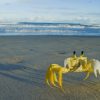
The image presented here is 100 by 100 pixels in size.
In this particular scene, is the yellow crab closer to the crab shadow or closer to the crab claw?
the crab claw

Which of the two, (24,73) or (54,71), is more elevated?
(54,71)

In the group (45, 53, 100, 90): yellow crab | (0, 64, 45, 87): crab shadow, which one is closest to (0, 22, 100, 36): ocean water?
(0, 64, 45, 87): crab shadow

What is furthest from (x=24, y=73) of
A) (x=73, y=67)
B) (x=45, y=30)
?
(x=45, y=30)

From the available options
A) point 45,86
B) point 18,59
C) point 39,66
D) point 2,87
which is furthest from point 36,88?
point 18,59

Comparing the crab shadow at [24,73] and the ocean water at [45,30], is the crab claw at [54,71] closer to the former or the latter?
the crab shadow at [24,73]

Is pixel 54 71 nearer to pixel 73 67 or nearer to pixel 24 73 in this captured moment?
pixel 73 67

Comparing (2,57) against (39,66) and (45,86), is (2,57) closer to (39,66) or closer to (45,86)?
(39,66)

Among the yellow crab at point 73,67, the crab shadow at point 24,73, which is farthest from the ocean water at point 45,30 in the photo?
the yellow crab at point 73,67

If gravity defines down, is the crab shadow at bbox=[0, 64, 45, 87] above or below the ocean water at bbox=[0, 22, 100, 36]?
above

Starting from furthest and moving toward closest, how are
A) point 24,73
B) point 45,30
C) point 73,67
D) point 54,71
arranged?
point 45,30, point 24,73, point 73,67, point 54,71
